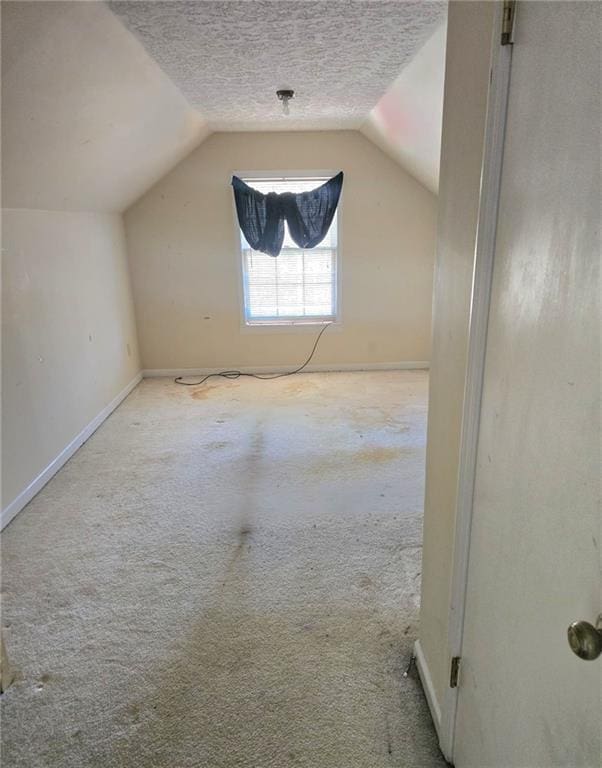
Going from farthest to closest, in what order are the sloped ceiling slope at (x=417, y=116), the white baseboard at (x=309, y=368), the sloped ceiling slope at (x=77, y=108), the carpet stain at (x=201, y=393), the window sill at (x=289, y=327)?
the white baseboard at (x=309, y=368) < the window sill at (x=289, y=327) < the carpet stain at (x=201, y=393) < the sloped ceiling slope at (x=417, y=116) < the sloped ceiling slope at (x=77, y=108)

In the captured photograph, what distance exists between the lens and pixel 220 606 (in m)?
1.89

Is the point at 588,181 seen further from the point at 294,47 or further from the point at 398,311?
the point at 398,311

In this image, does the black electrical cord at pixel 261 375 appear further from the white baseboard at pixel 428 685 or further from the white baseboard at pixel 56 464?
the white baseboard at pixel 428 685

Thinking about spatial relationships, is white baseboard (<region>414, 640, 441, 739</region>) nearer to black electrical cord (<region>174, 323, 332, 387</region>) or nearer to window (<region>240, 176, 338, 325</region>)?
black electrical cord (<region>174, 323, 332, 387</region>)

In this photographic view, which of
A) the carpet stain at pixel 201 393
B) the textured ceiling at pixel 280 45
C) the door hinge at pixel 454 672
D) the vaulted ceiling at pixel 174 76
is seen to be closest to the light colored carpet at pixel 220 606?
the door hinge at pixel 454 672

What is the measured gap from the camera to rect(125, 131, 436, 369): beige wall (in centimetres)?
448

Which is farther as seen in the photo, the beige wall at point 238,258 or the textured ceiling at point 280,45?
the beige wall at point 238,258

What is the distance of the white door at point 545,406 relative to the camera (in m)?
0.61

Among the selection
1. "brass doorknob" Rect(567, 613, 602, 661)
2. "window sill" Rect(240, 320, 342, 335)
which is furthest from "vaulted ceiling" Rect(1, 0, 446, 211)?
"brass doorknob" Rect(567, 613, 602, 661)

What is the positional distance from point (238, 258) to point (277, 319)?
0.72 m

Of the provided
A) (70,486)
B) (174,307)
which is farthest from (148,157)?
(70,486)

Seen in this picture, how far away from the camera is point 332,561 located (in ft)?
7.02

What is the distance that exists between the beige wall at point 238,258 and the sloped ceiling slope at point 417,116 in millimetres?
321

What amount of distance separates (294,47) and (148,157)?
173cm
